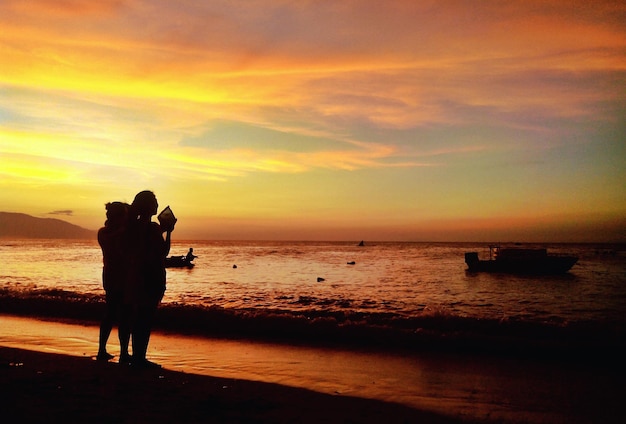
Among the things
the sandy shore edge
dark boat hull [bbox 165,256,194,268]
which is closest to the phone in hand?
the sandy shore edge

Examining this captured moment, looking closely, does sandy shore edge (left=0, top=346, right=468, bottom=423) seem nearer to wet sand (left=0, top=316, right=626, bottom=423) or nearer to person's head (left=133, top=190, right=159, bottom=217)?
wet sand (left=0, top=316, right=626, bottom=423)

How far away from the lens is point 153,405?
489 centimetres

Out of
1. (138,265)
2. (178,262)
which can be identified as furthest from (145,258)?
(178,262)

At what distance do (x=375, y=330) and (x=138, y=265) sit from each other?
656 centimetres

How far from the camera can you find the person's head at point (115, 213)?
6.69 meters

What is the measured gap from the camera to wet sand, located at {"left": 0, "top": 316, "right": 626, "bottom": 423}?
487cm

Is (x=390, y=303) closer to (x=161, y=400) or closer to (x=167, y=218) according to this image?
(x=167, y=218)

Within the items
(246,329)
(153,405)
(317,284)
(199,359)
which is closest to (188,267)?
(317,284)

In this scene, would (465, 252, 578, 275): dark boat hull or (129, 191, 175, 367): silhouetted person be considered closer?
(129, 191, 175, 367): silhouetted person

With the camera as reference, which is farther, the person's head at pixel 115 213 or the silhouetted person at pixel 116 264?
the person's head at pixel 115 213

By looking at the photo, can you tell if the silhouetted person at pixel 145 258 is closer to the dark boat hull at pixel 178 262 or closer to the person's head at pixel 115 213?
the person's head at pixel 115 213

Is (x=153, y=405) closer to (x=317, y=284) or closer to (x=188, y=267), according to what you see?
(x=317, y=284)

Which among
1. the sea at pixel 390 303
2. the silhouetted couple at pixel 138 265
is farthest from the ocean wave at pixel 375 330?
the silhouetted couple at pixel 138 265

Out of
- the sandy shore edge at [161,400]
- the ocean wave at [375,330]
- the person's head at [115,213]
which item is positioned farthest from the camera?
the ocean wave at [375,330]
